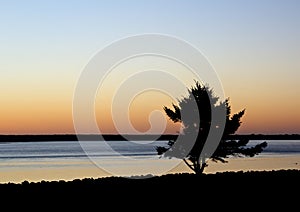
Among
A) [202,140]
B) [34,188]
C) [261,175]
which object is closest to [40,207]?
[34,188]

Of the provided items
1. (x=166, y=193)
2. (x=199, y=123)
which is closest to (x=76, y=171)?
(x=199, y=123)

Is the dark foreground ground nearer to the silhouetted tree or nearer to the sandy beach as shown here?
the silhouetted tree

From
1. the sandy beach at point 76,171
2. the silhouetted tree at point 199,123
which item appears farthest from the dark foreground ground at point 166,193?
the sandy beach at point 76,171

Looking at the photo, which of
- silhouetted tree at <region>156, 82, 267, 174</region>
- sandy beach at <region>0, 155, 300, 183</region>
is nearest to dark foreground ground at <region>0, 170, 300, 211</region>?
silhouetted tree at <region>156, 82, 267, 174</region>

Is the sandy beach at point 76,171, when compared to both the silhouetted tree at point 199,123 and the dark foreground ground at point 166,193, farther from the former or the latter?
the dark foreground ground at point 166,193

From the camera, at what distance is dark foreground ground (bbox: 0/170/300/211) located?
767 inches

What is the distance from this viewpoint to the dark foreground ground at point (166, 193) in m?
19.5

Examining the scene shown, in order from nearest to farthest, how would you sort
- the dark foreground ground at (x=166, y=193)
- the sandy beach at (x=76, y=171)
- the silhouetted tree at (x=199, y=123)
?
the dark foreground ground at (x=166, y=193), the silhouetted tree at (x=199, y=123), the sandy beach at (x=76, y=171)

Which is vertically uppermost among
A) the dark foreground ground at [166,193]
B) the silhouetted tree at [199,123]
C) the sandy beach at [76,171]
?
the silhouetted tree at [199,123]

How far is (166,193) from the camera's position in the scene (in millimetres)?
22297

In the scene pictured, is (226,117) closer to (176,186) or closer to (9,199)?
(176,186)

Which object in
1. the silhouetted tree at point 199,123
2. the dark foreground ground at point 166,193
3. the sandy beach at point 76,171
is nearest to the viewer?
the dark foreground ground at point 166,193

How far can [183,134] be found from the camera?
3803 centimetres

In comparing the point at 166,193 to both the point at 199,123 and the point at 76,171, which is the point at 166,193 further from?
the point at 76,171
